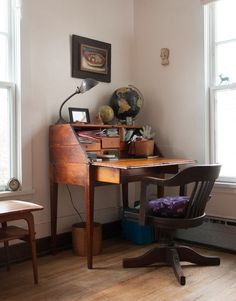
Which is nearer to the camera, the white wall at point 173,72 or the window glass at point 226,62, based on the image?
the window glass at point 226,62

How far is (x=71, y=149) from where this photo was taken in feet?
9.53

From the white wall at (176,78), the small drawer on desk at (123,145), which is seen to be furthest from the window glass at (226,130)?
the small drawer on desk at (123,145)

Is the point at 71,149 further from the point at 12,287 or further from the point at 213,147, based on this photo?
the point at 213,147

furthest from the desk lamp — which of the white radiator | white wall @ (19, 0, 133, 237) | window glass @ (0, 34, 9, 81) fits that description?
the white radiator

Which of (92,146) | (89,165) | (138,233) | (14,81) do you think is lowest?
(138,233)

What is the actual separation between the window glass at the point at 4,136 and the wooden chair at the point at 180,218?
3.83ft

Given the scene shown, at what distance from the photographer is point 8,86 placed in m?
2.95

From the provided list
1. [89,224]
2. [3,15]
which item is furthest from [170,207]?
[3,15]

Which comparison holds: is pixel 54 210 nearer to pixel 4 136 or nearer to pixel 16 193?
pixel 16 193

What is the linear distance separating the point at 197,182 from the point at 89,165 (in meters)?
0.84

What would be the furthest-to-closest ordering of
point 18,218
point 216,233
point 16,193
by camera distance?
point 216,233, point 16,193, point 18,218

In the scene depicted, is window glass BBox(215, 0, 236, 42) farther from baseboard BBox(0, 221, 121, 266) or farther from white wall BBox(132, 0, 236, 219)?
baseboard BBox(0, 221, 121, 266)

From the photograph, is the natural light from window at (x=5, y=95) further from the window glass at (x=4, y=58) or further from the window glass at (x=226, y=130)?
the window glass at (x=226, y=130)

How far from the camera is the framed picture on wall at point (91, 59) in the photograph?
338cm
